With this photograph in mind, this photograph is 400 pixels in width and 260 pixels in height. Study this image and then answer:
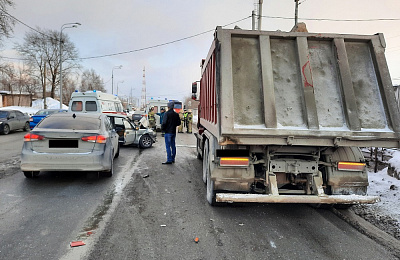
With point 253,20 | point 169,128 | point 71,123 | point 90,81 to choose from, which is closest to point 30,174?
point 71,123

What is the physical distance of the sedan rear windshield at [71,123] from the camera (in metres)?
5.49

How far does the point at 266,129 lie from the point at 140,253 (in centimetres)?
217

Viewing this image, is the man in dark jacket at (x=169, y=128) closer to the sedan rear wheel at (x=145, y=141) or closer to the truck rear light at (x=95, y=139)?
the truck rear light at (x=95, y=139)

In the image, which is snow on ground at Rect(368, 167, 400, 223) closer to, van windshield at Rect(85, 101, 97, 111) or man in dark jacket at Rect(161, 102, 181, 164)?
man in dark jacket at Rect(161, 102, 181, 164)

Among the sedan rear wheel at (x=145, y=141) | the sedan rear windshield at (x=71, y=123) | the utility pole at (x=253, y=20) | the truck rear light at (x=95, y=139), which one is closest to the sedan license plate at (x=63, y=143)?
the truck rear light at (x=95, y=139)

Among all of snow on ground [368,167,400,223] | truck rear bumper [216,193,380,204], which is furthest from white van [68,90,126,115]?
snow on ground [368,167,400,223]

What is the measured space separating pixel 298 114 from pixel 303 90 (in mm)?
365

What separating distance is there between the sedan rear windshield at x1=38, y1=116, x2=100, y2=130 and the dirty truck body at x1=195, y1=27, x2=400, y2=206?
3.16 metres

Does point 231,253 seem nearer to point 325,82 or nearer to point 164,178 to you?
point 325,82

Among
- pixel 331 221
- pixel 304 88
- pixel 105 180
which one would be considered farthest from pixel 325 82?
pixel 105 180

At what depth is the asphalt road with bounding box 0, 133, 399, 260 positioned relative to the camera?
3.01 metres

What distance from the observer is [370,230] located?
3.73 meters

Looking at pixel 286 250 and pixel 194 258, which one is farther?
pixel 286 250

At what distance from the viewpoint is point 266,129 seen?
3512 millimetres
